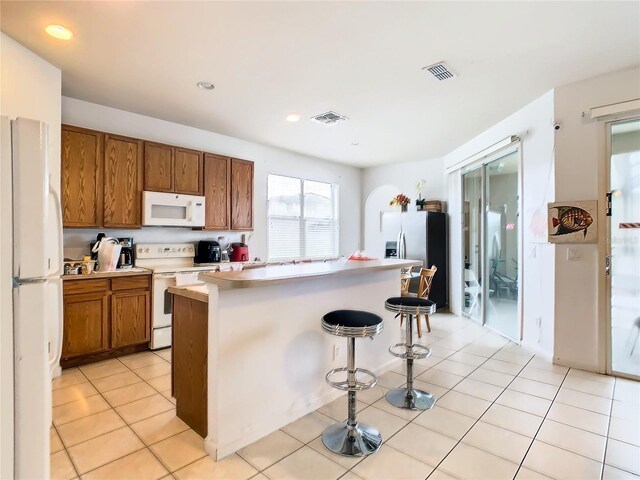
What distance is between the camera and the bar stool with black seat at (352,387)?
1973 mm

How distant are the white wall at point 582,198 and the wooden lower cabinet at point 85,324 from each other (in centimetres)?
464

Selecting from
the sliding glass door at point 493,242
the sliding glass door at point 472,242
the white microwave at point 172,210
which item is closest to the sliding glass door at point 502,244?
the sliding glass door at point 493,242

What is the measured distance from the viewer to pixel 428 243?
548 centimetres

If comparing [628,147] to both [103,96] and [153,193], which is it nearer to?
[153,193]

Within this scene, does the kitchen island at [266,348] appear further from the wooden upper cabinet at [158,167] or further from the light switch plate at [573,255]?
the wooden upper cabinet at [158,167]

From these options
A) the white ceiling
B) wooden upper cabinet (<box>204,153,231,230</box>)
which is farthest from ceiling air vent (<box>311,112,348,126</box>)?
wooden upper cabinet (<box>204,153,231,230</box>)

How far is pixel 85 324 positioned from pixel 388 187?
559cm

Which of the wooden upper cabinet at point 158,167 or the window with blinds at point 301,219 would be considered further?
the window with blinds at point 301,219

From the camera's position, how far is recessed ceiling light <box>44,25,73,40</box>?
239 centimetres

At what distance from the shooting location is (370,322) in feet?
6.68

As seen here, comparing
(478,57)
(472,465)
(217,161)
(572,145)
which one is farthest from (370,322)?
(217,161)

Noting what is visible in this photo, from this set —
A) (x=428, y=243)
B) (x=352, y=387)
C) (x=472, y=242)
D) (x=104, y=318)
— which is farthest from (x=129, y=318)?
(x=472, y=242)

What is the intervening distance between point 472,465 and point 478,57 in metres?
2.96

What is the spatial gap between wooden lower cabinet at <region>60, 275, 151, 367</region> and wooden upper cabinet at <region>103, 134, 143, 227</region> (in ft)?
2.31
